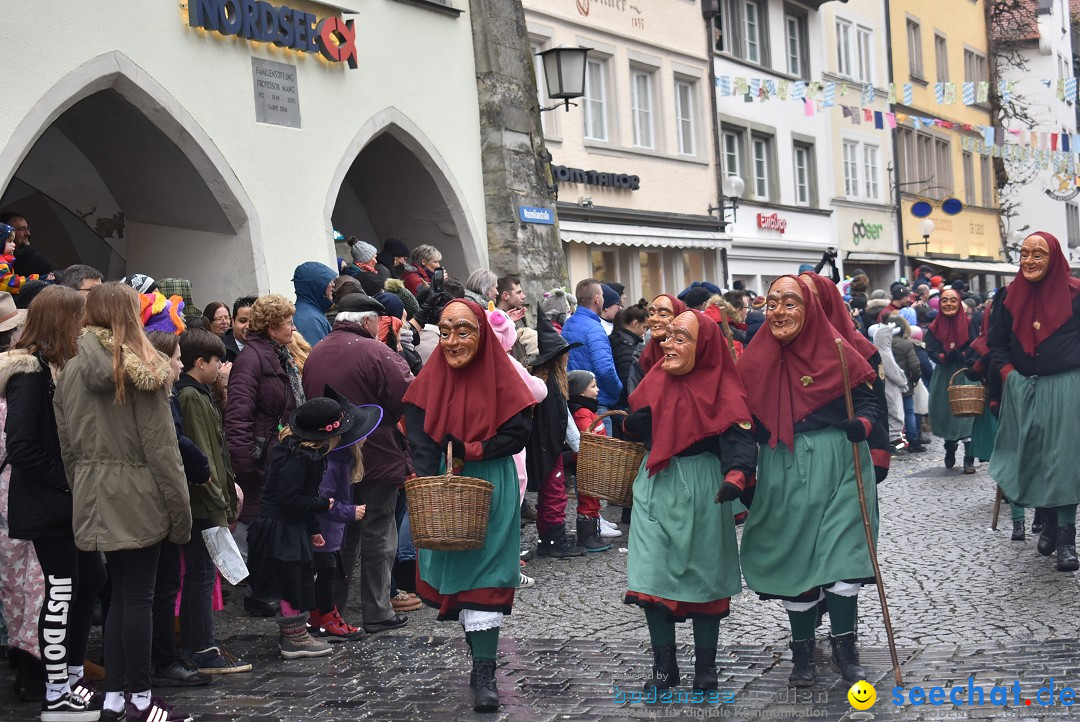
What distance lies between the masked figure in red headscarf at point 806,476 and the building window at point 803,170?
75.3ft

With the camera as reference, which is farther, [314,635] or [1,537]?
[314,635]

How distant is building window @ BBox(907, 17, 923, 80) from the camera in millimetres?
34869

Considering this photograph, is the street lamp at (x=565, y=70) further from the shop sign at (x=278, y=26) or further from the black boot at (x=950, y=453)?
the black boot at (x=950, y=453)

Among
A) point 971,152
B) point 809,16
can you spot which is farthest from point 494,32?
point 971,152

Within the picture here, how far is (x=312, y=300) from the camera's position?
9.70 meters

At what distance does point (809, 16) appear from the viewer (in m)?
29.2

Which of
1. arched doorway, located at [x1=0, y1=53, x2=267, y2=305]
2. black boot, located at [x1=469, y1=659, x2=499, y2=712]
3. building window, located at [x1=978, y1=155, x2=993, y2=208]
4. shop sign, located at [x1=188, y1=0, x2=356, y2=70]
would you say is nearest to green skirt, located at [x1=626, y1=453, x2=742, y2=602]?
black boot, located at [x1=469, y1=659, x2=499, y2=712]

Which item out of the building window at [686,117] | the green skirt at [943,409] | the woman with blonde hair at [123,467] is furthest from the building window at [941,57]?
the woman with blonde hair at [123,467]

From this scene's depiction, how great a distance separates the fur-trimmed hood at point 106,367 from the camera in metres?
5.73

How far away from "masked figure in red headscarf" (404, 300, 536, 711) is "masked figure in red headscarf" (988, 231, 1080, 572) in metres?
4.02

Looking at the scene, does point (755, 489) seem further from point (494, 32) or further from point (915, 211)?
point (915, 211)

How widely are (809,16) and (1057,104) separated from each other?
2233 centimetres

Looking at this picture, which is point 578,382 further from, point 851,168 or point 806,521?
point 851,168

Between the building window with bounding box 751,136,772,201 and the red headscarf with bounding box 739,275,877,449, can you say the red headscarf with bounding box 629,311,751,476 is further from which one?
the building window with bounding box 751,136,772,201
